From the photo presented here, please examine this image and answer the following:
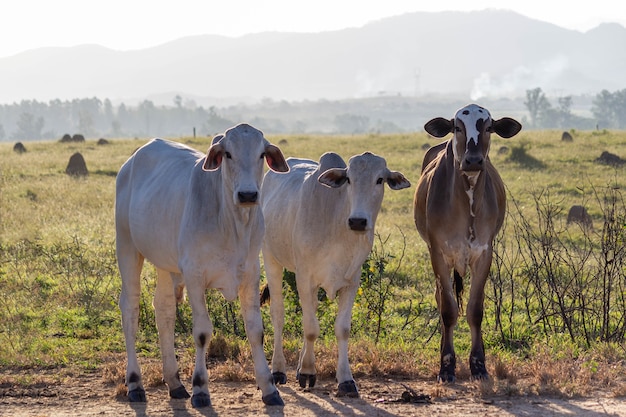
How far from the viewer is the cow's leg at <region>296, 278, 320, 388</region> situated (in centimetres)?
743

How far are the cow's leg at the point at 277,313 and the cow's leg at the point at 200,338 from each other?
1.06 meters

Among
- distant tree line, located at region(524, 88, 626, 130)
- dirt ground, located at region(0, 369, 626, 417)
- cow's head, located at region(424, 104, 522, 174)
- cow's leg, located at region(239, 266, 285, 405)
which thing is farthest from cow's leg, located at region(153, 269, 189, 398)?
distant tree line, located at region(524, 88, 626, 130)

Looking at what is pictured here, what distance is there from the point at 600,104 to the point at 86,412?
17256cm

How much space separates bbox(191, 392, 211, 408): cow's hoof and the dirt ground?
58 millimetres

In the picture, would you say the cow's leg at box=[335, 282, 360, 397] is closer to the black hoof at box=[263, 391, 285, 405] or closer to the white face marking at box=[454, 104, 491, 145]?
the black hoof at box=[263, 391, 285, 405]

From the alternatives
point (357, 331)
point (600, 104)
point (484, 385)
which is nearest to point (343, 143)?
point (357, 331)

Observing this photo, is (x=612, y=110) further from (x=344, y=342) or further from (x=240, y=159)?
(x=240, y=159)

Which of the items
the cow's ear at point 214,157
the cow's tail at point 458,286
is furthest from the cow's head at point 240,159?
the cow's tail at point 458,286

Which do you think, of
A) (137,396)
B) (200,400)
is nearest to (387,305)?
(137,396)

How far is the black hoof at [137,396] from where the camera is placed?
22.9 feet

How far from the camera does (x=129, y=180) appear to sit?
308 inches

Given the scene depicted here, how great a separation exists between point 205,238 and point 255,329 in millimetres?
742

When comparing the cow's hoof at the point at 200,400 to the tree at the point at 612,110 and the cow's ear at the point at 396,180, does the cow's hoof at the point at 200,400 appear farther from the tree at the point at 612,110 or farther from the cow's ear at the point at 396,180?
the tree at the point at 612,110

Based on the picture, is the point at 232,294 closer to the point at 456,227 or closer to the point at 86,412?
the point at 86,412
